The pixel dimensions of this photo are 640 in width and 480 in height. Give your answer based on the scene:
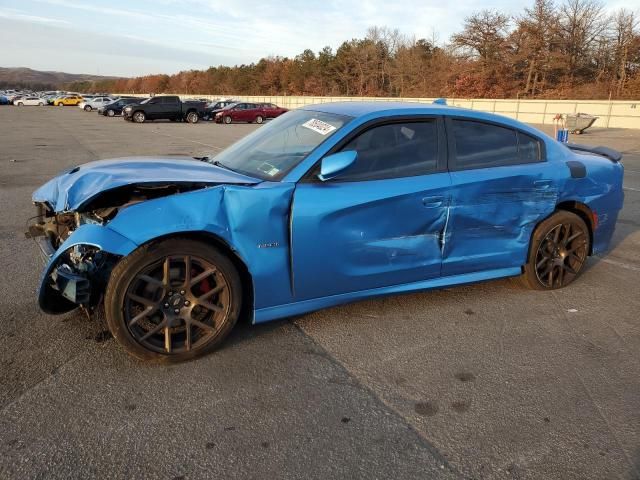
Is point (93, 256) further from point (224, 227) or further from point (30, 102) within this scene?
point (30, 102)

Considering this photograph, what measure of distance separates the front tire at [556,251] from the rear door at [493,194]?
0.11 m

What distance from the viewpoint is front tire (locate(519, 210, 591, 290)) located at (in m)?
4.23

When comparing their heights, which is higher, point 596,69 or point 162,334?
point 596,69

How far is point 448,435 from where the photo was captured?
246 centimetres

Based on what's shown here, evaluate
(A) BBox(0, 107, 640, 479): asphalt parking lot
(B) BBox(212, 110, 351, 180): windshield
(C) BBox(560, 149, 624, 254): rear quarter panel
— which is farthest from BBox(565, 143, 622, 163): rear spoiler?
(B) BBox(212, 110, 351, 180): windshield

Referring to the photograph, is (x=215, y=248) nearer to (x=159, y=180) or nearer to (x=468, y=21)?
(x=159, y=180)

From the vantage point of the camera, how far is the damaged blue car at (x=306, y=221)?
2.94 m

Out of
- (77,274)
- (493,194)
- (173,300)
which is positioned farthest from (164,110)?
(173,300)

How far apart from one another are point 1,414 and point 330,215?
81.8 inches

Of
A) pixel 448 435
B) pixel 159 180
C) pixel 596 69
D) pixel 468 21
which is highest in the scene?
pixel 468 21

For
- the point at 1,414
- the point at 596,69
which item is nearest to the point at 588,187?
the point at 1,414

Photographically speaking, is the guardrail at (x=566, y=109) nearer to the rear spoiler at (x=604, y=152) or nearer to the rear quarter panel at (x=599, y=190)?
the rear spoiler at (x=604, y=152)

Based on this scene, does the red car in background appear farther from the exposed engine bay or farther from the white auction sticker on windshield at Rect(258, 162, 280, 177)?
the exposed engine bay

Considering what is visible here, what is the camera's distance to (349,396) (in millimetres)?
2766
